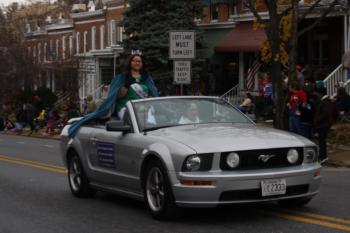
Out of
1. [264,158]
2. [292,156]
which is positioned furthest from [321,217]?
[264,158]

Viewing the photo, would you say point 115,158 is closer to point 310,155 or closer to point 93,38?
point 310,155

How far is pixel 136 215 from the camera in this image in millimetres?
8992

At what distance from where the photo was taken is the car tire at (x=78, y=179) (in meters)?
10.6

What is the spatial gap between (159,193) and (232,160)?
1.06 metres

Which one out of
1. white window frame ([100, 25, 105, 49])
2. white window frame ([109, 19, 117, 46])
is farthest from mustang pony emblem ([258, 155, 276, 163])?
white window frame ([100, 25, 105, 49])

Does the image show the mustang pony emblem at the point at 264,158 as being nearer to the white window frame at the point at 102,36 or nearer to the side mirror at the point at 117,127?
the side mirror at the point at 117,127

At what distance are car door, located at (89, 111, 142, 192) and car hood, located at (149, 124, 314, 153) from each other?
401mm

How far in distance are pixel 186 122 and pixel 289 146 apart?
160cm

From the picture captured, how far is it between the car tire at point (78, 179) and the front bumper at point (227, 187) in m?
3.04

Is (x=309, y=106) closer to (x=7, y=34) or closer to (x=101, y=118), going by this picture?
(x=101, y=118)

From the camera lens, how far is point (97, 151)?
32.6 ft

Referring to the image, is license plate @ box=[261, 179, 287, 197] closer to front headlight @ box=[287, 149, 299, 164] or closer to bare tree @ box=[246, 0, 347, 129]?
front headlight @ box=[287, 149, 299, 164]

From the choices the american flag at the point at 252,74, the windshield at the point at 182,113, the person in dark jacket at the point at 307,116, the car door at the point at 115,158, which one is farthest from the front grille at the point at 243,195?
the american flag at the point at 252,74

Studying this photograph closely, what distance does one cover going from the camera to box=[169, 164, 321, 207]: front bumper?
25.1ft
